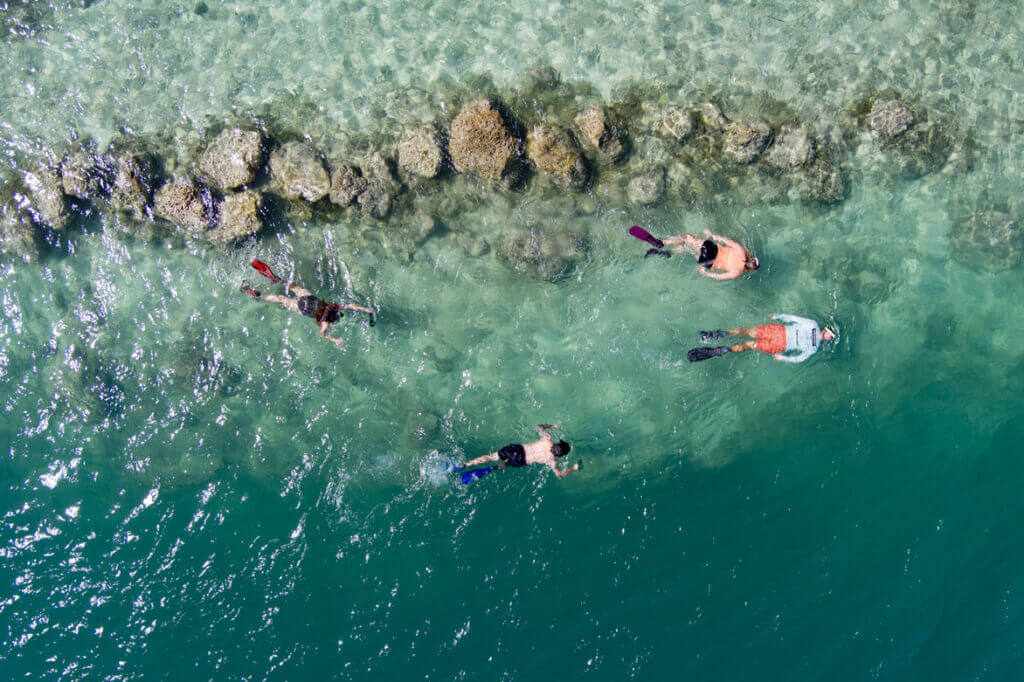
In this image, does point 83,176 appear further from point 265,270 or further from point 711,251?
point 711,251

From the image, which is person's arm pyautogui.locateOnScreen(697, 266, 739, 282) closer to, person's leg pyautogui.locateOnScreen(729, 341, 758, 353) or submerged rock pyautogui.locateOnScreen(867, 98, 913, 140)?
person's leg pyautogui.locateOnScreen(729, 341, 758, 353)

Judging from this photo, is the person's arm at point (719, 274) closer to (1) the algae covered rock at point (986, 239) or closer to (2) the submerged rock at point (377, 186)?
(1) the algae covered rock at point (986, 239)

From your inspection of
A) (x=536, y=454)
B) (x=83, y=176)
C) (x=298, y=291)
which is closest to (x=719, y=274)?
(x=536, y=454)

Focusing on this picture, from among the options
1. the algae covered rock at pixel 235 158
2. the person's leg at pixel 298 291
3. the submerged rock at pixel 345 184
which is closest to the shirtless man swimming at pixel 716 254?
the submerged rock at pixel 345 184

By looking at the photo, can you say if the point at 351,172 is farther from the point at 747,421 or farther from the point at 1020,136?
the point at 1020,136

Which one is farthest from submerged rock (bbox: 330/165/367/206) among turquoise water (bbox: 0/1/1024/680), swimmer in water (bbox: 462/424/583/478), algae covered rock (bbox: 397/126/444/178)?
swimmer in water (bbox: 462/424/583/478)

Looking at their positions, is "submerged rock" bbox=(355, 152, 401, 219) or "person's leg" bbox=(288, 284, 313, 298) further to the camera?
"submerged rock" bbox=(355, 152, 401, 219)

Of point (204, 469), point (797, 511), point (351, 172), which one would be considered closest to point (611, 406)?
point (797, 511)
